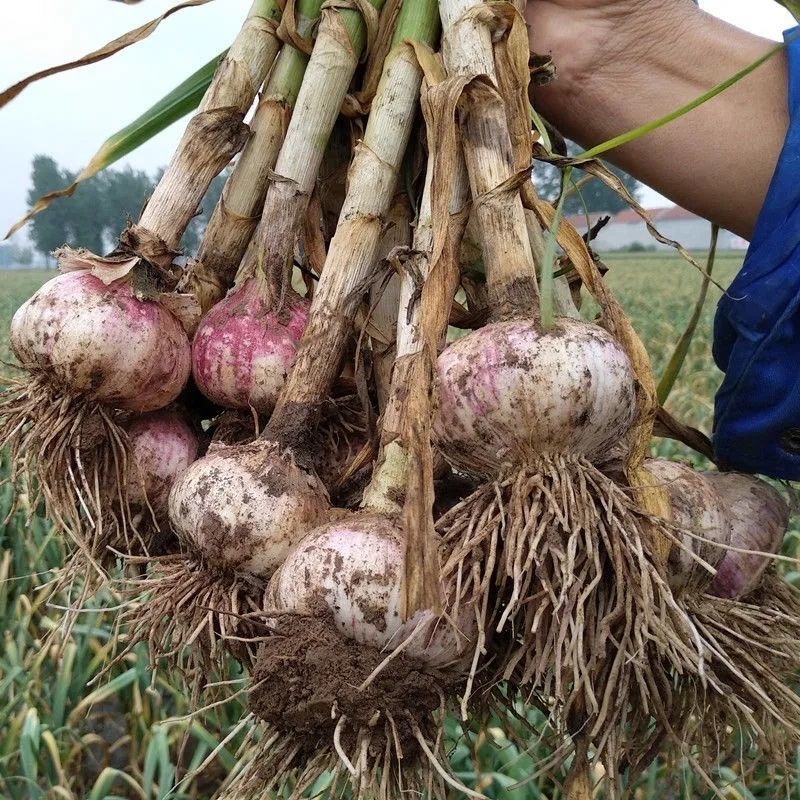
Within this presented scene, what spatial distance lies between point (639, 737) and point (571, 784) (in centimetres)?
12

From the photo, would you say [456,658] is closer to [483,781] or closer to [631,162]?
[631,162]

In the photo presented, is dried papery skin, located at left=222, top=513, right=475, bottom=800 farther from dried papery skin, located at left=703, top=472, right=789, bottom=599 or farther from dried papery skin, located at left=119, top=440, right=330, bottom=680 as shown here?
dried papery skin, located at left=703, top=472, right=789, bottom=599

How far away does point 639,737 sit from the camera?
3.14 ft

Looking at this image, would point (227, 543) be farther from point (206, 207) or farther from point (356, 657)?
point (206, 207)

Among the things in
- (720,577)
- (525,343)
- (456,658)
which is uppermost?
(525,343)

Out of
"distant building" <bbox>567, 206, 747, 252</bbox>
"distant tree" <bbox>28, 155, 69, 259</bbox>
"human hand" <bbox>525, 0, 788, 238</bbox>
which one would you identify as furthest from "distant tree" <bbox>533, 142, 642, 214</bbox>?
"distant building" <bbox>567, 206, 747, 252</bbox>

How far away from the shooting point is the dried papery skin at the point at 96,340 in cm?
95

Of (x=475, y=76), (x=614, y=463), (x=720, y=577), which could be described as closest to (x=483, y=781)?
(x=720, y=577)

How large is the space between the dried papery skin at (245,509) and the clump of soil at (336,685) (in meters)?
0.10

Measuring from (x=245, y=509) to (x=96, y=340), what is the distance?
0.28m

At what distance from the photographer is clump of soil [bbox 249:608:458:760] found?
785mm

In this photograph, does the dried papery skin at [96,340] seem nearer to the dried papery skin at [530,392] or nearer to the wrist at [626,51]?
the dried papery skin at [530,392]

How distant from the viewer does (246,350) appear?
990mm

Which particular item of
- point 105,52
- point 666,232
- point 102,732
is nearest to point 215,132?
point 105,52
